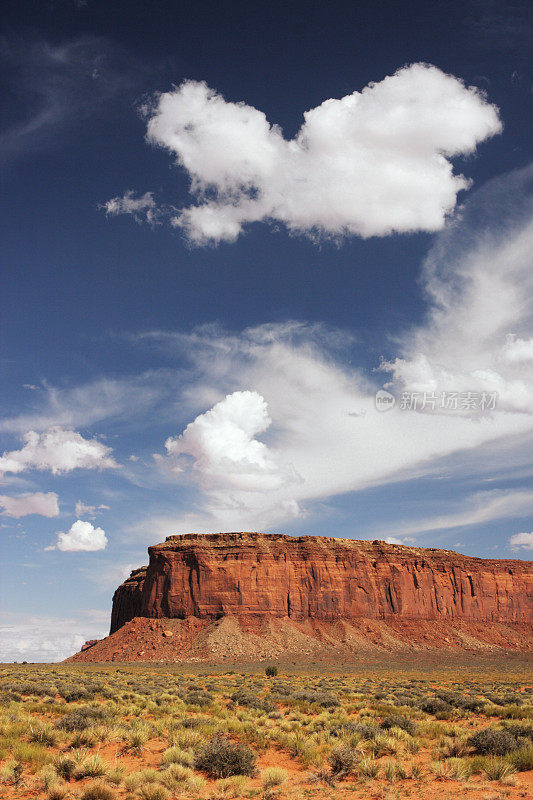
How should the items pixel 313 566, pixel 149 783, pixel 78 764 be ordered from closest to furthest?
1. pixel 149 783
2. pixel 78 764
3. pixel 313 566

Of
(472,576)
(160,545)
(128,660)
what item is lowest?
(128,660)

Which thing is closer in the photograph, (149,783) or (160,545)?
(149,783)

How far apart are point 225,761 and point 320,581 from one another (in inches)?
3194

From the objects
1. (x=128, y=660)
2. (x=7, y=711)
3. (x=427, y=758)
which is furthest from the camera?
(x=128, y=660)

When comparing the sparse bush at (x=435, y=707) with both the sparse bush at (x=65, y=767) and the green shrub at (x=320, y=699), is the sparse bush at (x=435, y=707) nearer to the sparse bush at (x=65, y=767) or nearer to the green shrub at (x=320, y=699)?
the green shrub at (x=320, y=699)

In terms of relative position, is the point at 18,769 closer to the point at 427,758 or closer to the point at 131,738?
the point at 131,738

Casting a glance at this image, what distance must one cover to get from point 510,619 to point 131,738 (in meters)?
106

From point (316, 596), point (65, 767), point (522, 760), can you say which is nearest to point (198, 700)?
point (65, 767)

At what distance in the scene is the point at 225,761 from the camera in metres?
11.1

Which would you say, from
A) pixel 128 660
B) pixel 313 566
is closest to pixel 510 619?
pixel 313 566

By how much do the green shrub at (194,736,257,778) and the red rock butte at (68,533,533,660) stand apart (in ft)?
216

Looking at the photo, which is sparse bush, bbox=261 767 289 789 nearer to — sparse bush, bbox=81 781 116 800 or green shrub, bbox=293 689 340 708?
sparse bush, bbox=81 781 116 800

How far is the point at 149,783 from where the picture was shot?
9.73 metres

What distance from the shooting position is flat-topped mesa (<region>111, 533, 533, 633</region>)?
3337 inches
